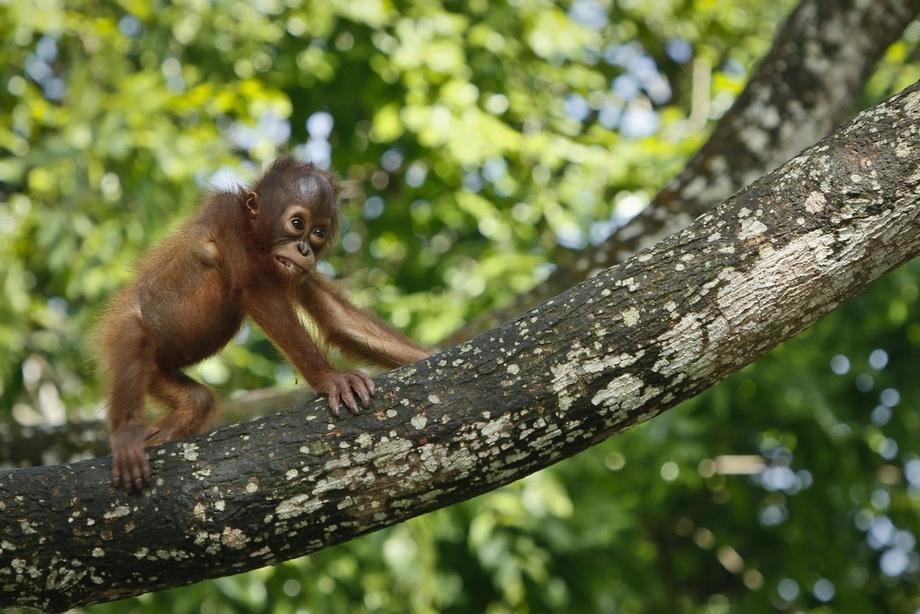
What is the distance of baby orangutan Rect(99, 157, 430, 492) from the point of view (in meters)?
4.67

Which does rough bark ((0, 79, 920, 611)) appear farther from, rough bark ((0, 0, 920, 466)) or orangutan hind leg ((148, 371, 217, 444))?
rough bark ((0, 0, 920, 466))

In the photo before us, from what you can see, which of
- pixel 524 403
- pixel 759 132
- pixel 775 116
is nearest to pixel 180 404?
pixel 524 403

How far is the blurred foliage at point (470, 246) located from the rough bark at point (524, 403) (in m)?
2.36

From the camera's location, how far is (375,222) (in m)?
9.19

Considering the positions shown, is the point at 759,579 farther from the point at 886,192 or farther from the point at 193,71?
the point at 886,192

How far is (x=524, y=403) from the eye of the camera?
3.50 m

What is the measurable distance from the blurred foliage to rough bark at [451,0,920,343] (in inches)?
58.7

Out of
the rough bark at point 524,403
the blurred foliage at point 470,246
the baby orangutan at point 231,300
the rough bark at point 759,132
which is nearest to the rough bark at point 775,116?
the rough bark at point 759,132

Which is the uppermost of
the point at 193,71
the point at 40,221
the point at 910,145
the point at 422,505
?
the point at 193,71

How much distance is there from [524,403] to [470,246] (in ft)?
19.8

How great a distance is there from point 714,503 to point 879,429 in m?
1.88

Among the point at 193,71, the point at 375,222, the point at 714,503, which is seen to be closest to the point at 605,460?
the point at 714,503

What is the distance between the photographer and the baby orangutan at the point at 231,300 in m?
4.67

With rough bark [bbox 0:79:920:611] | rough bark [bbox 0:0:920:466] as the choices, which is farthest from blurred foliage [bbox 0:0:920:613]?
rough bark [bbox 0:79:920:611]
